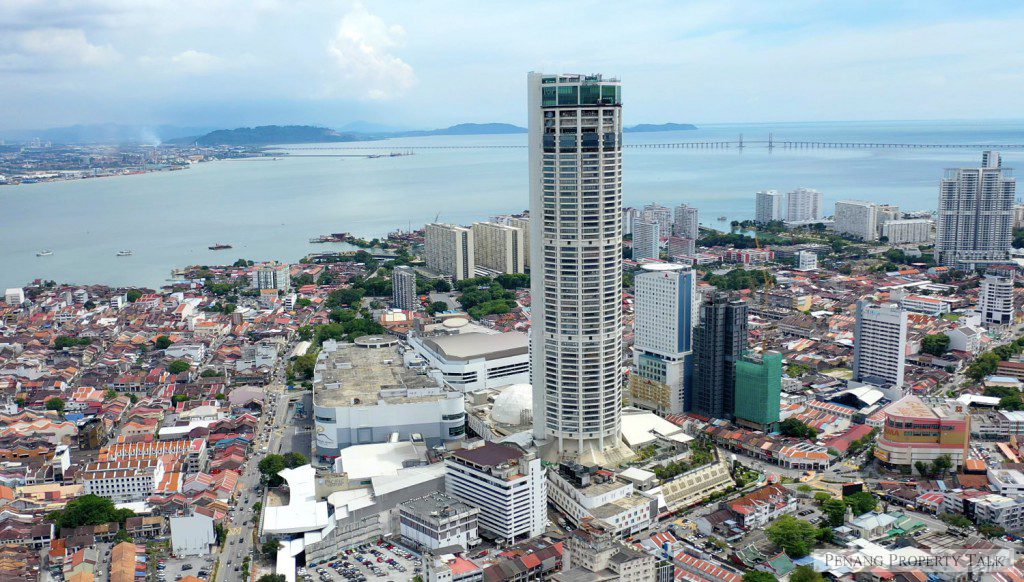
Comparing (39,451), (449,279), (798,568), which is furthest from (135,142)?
(798,568)

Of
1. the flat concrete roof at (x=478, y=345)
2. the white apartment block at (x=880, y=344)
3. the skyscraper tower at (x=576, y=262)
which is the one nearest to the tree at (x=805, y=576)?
the skyscraper tower at (x=576, y=262)

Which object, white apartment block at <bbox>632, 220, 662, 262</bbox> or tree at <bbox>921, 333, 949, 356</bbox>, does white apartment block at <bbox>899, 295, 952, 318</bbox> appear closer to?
tree at <bbox>921, 333, 949, 356</bbox>

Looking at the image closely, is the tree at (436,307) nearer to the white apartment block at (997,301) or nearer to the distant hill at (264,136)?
the white apartment block at (997,301)

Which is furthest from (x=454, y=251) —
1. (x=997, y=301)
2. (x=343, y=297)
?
(x=997, y=301)

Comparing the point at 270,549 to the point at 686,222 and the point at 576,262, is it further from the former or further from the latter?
the point at 686,222

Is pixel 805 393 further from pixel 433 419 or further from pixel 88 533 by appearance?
pixel 88 533
